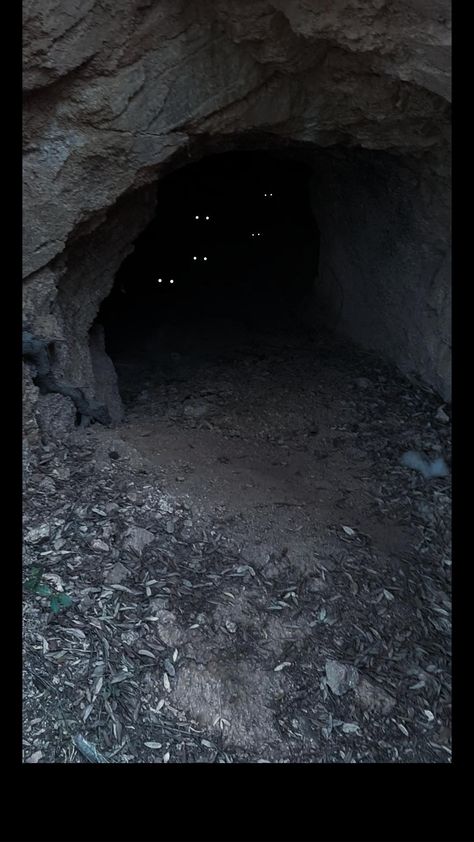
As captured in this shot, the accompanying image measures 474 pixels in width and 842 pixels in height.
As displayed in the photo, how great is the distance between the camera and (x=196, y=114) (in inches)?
147

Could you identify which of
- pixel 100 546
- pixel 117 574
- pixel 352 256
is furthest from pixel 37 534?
pixel 352 256

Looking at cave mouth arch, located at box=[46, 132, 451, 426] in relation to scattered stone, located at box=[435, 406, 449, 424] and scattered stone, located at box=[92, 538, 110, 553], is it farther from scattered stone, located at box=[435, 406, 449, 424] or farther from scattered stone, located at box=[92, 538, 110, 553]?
scattered stone, located at box=[92, 538, 110, 553]

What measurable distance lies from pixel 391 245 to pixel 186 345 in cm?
226

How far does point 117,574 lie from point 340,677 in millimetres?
1152

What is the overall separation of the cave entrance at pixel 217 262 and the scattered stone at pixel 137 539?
2.96m

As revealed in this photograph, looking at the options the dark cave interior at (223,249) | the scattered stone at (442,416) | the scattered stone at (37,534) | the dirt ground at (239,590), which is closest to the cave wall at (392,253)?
the scattered stone at (442,416)

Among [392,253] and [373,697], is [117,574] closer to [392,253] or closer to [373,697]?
[373,697]

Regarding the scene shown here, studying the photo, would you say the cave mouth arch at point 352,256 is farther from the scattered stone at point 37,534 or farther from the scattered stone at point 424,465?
the scattered stone at point 37,534

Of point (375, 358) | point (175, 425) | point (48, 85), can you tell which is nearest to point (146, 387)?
point (175, 425)

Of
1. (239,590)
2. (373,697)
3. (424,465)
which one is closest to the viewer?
(373,697)

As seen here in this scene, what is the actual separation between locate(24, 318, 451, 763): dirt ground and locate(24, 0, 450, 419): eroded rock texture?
2.82 feet

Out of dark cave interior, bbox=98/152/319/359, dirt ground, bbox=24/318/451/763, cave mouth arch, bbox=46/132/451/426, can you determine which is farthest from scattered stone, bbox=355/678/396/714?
dark cave interior, bbox=98/152/319/359

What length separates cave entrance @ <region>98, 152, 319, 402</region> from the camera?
7.00 metres
